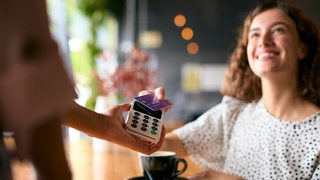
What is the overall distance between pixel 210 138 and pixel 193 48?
3.09m

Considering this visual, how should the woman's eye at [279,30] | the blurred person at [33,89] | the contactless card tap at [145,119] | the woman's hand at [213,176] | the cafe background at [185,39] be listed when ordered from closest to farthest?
the blurred person at [33,89], the contactless card tap at [145,119], the woman's hand at [213,176], the woman's eye at [279,30], the cafe background at [185,39]

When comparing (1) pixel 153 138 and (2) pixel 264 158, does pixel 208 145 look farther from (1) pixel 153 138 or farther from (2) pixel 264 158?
(1) pixel 153 138

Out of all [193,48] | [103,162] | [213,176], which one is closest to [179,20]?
[193,48]

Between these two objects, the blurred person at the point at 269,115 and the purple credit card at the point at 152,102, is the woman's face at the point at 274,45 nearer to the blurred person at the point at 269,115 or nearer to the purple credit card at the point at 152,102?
the blurred person at the point at 269,115

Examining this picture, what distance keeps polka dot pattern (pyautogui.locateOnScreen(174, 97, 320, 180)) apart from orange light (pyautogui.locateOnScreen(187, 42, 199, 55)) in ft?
9.76

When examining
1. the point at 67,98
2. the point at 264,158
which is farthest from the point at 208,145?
the point at 67,98

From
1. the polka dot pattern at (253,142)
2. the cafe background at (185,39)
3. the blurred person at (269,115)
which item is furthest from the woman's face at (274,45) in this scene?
the cafe background at (185,39)

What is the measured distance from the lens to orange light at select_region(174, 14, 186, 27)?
447 centimetres

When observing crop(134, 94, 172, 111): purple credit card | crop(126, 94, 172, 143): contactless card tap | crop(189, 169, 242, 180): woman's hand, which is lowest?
crop(189, 169, 242, 180): woman's hand

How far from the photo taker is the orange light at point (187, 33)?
448cm

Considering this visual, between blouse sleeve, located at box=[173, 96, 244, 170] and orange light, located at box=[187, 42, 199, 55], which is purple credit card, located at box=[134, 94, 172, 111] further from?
orange light, located at box=[187, 42, 199, 55]

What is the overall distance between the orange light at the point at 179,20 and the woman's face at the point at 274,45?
309cm

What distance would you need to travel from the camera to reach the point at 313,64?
1445mm

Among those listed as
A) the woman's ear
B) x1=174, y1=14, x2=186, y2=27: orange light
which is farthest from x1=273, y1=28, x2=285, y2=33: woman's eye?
x1=174, y1=14, x2=186, y2=27: orange light
